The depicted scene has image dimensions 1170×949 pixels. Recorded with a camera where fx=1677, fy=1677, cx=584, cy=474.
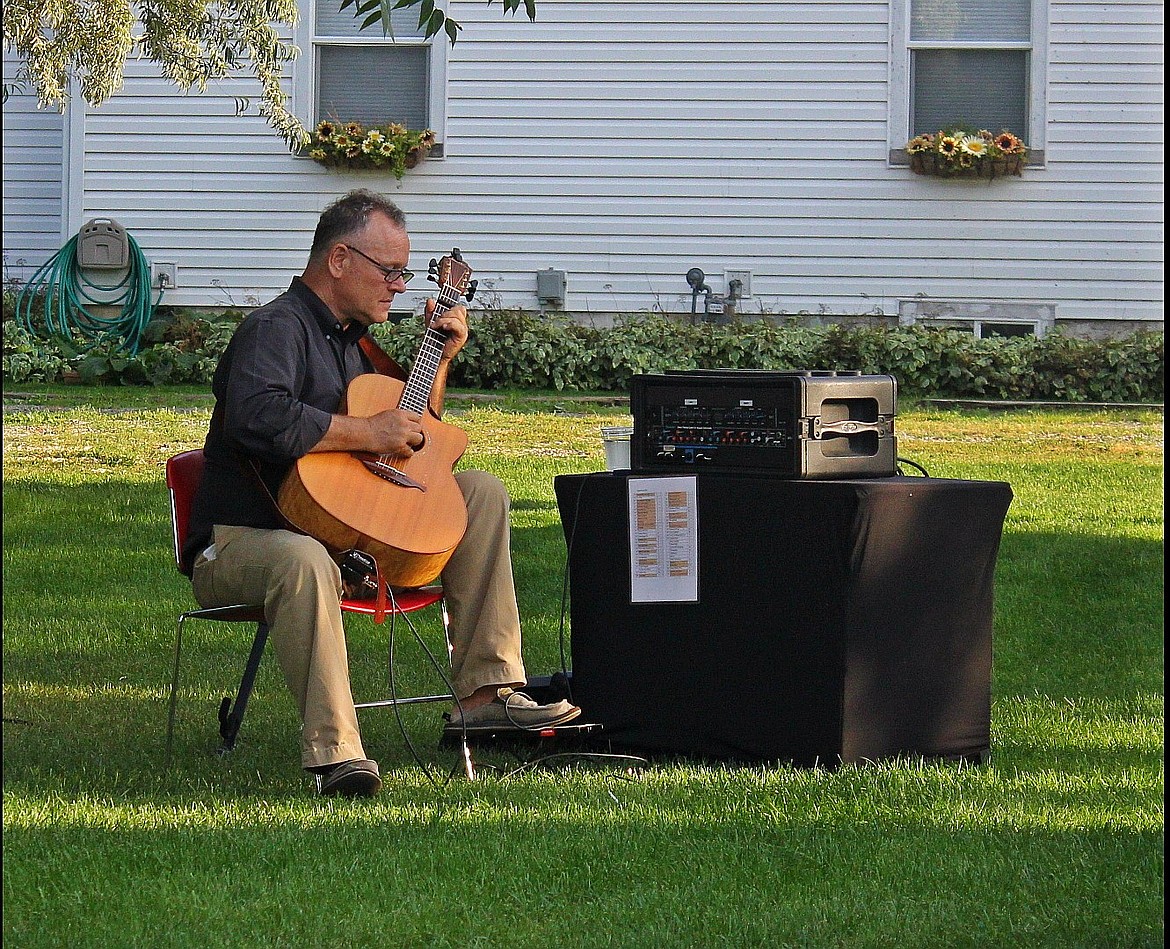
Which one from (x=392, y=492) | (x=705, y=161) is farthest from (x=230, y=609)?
(x=705, y=161)

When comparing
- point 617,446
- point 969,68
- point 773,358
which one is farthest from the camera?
point 969,68

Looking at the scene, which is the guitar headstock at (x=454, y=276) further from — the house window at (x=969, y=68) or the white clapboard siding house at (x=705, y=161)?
the house window at (x=969, y=68)

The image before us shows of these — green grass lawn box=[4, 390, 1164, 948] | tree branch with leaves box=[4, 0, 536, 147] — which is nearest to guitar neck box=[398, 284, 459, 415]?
green grass lawn box=[4, 390, 1164, 948]

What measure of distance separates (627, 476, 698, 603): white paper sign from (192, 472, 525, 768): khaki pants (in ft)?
1.15

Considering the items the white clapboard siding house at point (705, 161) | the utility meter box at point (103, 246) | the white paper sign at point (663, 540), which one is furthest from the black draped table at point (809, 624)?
the utility meter box at point (103, 246)

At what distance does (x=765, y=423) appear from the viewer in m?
4.22

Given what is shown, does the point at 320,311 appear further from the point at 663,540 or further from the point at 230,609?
the point at 663,540

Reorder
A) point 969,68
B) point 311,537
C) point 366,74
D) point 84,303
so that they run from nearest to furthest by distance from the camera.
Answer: point 311,537 < point 969,68 < point 84,303 < point 366,74

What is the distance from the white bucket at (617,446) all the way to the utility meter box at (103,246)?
8266mm

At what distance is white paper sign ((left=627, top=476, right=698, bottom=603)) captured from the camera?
4273mm

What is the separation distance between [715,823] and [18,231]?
1067cm

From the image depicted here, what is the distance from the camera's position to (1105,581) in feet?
22.7

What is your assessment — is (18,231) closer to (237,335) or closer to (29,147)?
(29,147)

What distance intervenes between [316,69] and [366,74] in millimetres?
370
